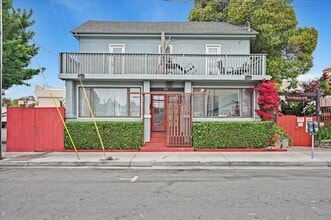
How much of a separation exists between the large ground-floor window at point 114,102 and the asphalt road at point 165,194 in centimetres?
671

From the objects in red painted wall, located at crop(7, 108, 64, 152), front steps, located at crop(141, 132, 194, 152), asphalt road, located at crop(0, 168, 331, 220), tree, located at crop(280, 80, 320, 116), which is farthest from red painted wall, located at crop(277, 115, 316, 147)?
red painted wall, located at crop(7, 108, 64, 152)

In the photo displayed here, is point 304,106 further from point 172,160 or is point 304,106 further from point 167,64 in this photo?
point 172,160

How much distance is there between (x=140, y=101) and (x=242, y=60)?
5.90m

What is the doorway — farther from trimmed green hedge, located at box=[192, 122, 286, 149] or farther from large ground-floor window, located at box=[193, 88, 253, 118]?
large ground-floor window, located at box=[193, 88, 253, 118]

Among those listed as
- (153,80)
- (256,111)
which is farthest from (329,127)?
(153,80)

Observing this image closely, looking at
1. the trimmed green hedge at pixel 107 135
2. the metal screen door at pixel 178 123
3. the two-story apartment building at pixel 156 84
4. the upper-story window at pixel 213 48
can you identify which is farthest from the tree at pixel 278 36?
the trimmed green hedge at pixel 107 135

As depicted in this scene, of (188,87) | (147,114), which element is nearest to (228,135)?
(188,87)

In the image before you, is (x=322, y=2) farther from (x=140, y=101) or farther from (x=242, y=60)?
(x=140, y=101)

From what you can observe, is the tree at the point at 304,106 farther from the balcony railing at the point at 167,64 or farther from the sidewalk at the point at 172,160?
the sidewalk at the point at 172,160

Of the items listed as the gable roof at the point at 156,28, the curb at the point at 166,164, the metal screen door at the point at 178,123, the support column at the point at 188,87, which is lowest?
the curb at the point at 166,164

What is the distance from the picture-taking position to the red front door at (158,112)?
17.1 m

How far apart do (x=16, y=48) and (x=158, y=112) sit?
8320mm

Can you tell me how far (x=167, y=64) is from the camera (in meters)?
16.5

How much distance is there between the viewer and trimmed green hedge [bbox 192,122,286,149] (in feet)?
48.8
